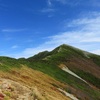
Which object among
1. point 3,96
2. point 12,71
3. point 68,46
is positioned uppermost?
point 68,46

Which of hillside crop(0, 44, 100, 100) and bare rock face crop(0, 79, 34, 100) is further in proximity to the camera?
hillside crop(0, 44, 100, 100)

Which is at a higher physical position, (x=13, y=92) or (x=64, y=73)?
(x=64, y=73)

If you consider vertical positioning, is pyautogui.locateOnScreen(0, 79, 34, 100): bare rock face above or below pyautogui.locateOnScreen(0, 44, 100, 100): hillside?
below

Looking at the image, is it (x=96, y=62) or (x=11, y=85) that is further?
(x=96, y=62)

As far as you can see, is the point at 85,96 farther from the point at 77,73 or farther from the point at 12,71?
the point at 77,73

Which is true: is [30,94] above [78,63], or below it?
below

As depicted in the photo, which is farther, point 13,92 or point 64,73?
point 64,73

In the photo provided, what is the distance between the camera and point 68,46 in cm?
14738

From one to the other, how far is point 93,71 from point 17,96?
84.0 m

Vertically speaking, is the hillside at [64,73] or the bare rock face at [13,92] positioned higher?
the hillside at [64,73]

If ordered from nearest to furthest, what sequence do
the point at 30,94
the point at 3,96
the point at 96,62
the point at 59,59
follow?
the point at 3,96 → the point at 30,94 → the point at 59,59 → the point at 96,62

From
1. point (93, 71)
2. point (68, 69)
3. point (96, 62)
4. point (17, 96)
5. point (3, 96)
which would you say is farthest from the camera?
point (96, 62)

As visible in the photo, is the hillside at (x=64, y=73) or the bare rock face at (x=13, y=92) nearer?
the bare rock face at (x=13, y=92)

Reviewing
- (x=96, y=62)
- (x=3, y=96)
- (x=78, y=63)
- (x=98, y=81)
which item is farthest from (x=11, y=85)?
(x=96, y=62)
